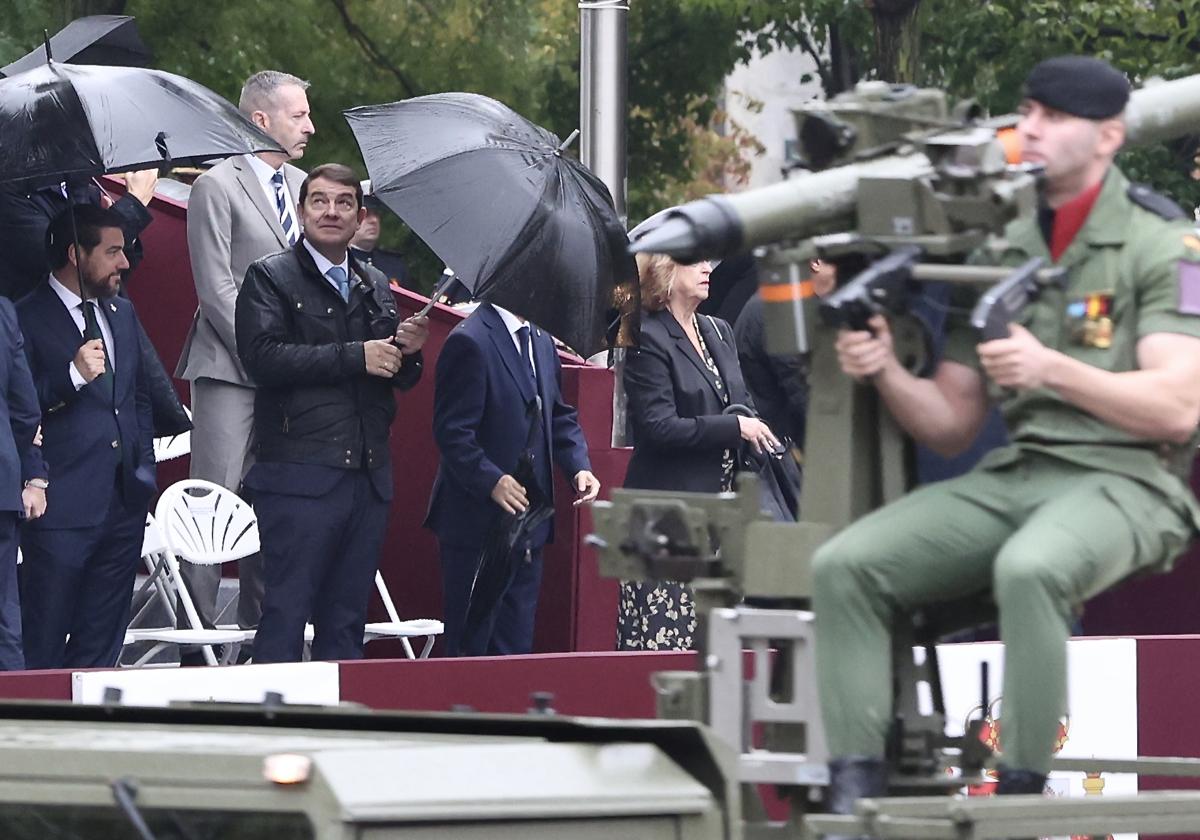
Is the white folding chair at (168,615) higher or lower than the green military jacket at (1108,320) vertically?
lower

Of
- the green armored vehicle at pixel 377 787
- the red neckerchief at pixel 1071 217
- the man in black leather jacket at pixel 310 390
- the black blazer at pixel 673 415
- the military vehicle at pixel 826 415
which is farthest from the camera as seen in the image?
the black blazer at pixel 673 415

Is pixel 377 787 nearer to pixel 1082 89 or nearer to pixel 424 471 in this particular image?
pixel 1082 89

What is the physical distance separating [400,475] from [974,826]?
368 inches

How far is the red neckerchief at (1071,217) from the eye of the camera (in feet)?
17.7

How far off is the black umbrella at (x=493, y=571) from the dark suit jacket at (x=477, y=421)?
7cm

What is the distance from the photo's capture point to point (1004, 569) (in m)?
4.96

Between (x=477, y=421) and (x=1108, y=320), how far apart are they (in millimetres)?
6199

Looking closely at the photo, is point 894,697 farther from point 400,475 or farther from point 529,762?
point 400,475

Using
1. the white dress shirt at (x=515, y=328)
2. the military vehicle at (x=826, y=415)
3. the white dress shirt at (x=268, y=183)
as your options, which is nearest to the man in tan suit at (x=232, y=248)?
the white dress shirt at (x=268, y=183)

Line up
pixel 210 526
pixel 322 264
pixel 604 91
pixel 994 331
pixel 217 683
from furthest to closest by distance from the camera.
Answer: pixel 604 91 < pixel 210 526 < pixel 322 264 < pixel 217 683 < pixel 994 331

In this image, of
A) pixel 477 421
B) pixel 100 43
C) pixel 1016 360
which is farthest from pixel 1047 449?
pixel 100 43

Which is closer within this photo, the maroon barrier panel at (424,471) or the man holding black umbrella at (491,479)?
the man holding black umbrella at (491,479)

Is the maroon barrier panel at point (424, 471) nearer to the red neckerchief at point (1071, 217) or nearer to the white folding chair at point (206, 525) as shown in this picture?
the white folding chair at point (206, 525)

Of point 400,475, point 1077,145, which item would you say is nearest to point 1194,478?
point 400,475
